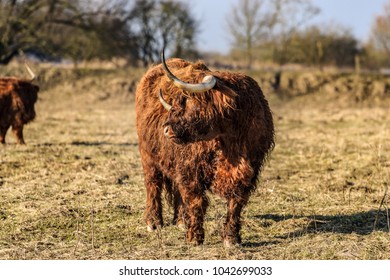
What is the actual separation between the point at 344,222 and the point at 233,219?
155 centimetres

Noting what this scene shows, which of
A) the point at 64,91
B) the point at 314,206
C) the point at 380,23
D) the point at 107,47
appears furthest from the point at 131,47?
the point at 314,206

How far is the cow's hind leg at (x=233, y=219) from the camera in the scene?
521 cm

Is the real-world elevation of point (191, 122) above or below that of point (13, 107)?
above

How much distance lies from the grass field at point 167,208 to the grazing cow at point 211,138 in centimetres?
41

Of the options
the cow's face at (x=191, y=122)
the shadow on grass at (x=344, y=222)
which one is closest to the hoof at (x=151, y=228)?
the shadow on grass at (x=344, y=222)

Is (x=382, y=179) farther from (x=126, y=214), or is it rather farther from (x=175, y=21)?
(x=175, y=21)

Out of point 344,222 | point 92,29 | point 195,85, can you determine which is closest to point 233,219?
point 195,85

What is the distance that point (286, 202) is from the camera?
7176mm

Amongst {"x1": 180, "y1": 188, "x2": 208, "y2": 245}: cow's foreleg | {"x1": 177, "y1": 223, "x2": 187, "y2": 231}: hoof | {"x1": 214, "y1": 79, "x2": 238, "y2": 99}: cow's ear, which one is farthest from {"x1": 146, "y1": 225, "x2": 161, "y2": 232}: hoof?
{"x1": 214, "y1": 79, "x2": 238, "y2": 99}: cow's ear

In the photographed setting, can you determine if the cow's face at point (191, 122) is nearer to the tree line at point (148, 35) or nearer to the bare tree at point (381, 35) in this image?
the tree line at point (148, 35)

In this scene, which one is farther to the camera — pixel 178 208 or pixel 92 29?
pixel 92 29

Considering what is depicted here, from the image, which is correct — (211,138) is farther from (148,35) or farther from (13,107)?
(148,35)

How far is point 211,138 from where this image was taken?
5.03 metres

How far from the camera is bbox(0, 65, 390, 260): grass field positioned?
5266 millimetres
